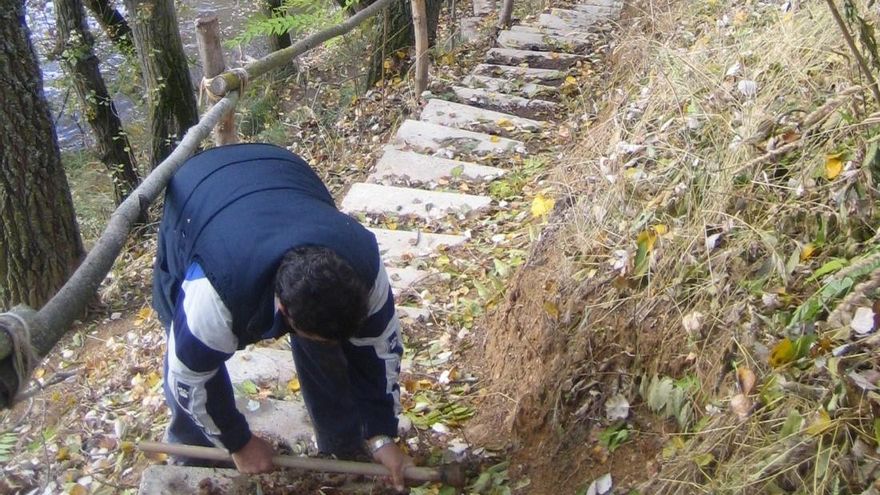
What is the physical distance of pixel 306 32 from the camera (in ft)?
43.3

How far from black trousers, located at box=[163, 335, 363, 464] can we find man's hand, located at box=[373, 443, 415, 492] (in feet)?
0.53

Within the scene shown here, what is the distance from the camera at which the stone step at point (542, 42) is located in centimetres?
668

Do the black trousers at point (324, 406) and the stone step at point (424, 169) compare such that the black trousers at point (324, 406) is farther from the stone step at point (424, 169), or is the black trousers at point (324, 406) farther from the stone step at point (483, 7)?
the stone step at point (483, 7)

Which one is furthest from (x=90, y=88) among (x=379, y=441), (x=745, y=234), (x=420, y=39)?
(x=745, y=234)

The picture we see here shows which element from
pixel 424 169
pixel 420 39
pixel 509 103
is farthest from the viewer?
pixel 420 39

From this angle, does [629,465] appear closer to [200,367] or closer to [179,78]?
[200,367]

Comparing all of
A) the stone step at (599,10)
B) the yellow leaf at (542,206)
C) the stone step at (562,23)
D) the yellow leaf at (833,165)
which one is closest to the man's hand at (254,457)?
the yellow leaf at (542,206)

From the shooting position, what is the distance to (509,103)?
5.74m

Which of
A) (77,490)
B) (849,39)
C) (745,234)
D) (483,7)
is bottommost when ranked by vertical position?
(483,7)

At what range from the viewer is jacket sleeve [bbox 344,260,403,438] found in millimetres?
2271

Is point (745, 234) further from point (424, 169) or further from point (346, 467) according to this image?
point (424, 169)

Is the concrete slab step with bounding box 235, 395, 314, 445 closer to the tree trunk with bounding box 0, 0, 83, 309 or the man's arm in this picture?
the man's arm

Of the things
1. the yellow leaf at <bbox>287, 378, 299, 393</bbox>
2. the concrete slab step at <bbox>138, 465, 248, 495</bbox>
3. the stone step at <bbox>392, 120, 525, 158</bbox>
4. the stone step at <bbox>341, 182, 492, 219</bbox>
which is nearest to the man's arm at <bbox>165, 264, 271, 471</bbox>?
the concrete slab step at <bbox>138, 465, 248, 495</bbox>

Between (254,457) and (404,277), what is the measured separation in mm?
1526
